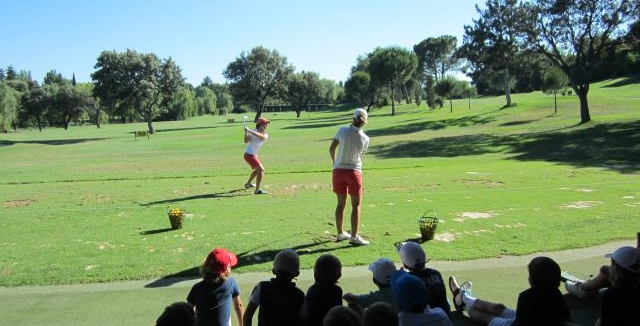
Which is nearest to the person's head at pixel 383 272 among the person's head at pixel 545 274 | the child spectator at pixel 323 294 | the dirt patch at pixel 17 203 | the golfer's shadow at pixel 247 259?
the child spectator at pixel 323 294

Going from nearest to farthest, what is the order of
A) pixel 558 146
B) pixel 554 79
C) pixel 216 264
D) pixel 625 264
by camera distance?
pixel 625 264 < pixel 216 264 < pixel 558 146 < pixel 554 79

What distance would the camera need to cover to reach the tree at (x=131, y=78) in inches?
2625

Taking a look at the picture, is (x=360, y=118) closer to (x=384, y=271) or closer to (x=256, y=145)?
(x=384, y=271)

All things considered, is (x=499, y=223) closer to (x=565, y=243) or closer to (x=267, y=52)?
(x=565, y=243)

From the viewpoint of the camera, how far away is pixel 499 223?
10.0 m

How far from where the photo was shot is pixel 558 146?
28938mm

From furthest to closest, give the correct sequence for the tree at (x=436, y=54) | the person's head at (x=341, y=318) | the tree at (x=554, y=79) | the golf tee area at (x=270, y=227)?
the tree at (x=436, y=54) < the tree at (x=554, y=79) < the golf tee area at (x=270, y=227) < the person's head at (x=341, y=318)

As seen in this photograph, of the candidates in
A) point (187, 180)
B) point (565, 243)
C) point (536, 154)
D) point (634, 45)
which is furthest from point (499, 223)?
point (634, 45)

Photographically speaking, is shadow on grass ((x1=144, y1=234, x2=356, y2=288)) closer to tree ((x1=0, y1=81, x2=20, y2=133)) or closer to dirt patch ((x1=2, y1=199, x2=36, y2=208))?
dirt patch ((x1=2, y1=199, x2=36, y2=208))

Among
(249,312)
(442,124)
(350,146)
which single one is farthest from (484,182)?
(442,124)

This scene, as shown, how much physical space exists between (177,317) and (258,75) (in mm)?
95116

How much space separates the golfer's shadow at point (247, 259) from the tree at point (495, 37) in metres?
37.3

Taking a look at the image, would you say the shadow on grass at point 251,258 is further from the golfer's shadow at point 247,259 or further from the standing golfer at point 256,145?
the standing golfer at point 256,145

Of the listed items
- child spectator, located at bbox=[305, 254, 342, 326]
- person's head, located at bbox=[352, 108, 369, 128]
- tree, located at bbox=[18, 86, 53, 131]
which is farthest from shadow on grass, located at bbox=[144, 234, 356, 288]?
tree, located at bbox=[18, 86, 53, 131]
